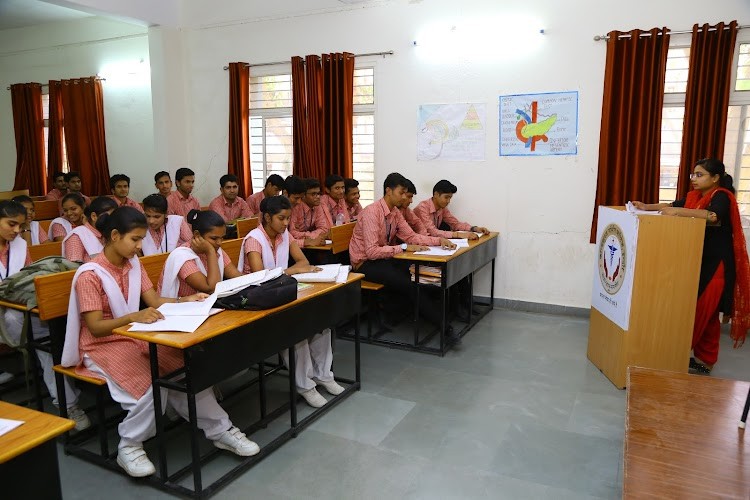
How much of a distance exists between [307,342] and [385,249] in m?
1.26

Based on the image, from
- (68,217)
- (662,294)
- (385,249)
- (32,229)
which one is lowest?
(662,294)

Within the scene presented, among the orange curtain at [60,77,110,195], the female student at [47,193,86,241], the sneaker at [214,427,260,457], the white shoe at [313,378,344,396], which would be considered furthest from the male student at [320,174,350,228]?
the orange curtain at [60,77,110,195]

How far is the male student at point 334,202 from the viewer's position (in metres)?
5.18

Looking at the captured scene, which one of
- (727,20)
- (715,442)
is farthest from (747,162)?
(715,442)

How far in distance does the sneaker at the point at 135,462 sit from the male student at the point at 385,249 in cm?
220

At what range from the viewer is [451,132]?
17.2 ft

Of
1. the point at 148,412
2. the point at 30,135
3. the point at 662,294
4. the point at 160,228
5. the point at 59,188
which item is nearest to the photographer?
the point at 148,412

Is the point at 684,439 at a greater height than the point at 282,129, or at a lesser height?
lesser

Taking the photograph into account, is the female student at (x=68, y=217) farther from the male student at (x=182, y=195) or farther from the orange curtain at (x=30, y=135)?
the orange curtain at (x=30, y=135)

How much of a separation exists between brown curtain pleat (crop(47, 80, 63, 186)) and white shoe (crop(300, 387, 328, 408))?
651cm

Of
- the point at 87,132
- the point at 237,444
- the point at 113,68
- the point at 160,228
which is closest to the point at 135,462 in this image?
the point at 237,444

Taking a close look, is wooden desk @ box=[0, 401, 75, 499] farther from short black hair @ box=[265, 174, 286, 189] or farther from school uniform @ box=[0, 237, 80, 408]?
short black hair @ box=[265, 174, 286, 189]

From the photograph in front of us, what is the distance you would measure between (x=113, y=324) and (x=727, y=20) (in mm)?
→ 4808

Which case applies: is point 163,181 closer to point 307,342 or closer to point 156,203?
point 156,203
